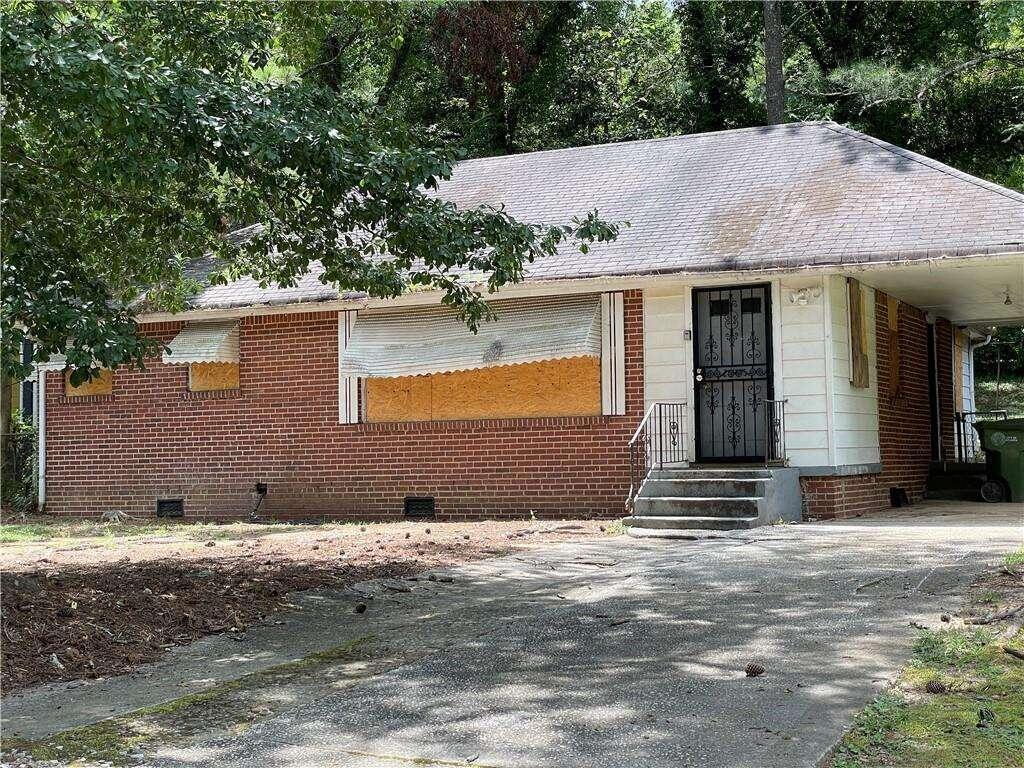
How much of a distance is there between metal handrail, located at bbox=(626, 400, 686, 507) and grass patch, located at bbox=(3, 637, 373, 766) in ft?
27.5

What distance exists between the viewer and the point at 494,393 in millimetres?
14945

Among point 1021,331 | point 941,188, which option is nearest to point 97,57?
point 941,188

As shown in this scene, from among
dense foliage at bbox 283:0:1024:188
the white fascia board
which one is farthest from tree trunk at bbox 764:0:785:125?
the white fascia board

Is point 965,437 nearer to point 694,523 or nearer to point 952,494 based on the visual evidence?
point 952,494

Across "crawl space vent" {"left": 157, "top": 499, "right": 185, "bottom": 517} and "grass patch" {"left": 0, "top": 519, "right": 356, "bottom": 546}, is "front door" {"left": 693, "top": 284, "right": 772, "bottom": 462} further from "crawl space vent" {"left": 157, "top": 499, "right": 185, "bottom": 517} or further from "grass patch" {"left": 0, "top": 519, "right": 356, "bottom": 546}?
"crawl space vent" {"left": 157, "top": 499, "right": 185, "bottom": 517}

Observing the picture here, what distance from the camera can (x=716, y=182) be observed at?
1581cm

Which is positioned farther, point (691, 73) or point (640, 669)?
point (691, 73)

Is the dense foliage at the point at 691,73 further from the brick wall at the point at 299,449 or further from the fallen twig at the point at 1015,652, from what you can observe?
the fallen twig at the point at 1015,652

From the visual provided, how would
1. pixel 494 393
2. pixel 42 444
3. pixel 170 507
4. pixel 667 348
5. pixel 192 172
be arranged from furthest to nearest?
pixel 42 444 < pixel 170 507 < pixel 494 393 < pixel 667 348 < pixel 192 172

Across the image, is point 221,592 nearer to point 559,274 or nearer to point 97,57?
point 97,57

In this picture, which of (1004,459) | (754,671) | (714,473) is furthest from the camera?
(1004,459)

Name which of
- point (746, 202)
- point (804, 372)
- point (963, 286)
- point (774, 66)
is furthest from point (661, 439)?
point (774, 66)

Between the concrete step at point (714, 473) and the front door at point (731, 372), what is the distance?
79 cm

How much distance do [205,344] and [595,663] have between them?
37.2ft
